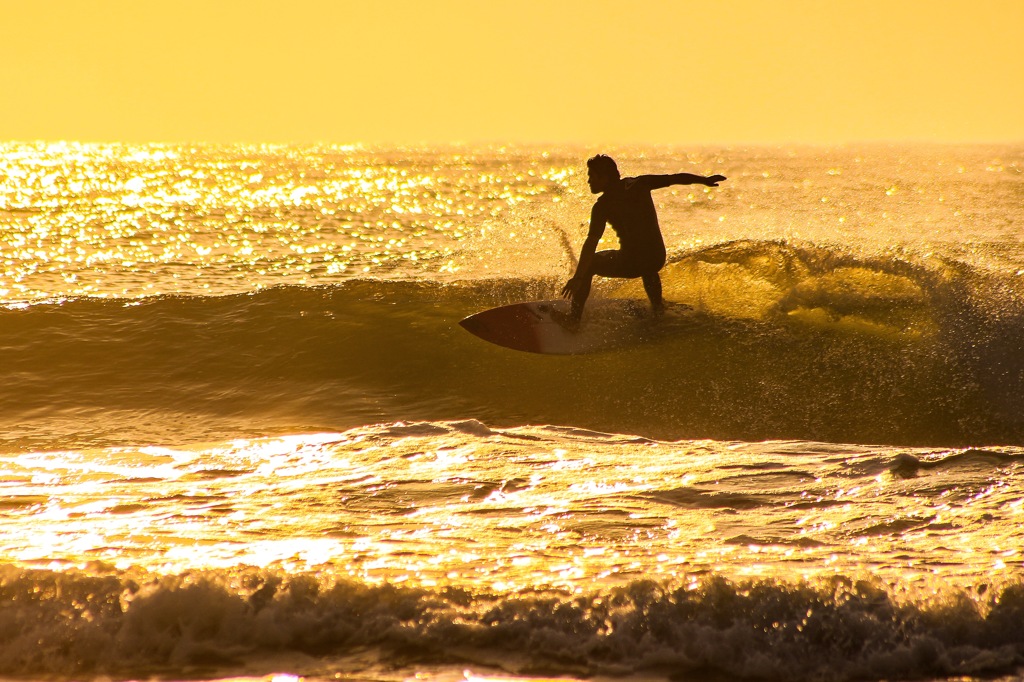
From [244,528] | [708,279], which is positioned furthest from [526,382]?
[244,528]

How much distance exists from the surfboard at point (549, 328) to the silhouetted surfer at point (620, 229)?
0.60 ft

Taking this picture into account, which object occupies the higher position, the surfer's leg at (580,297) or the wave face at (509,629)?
the surfer's leg at (580,297)

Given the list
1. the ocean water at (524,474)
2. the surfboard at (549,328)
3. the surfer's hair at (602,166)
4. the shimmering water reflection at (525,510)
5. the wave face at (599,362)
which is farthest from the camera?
the surfboard at (549,328)

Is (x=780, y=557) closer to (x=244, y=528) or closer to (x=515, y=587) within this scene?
(x=515, y=587)

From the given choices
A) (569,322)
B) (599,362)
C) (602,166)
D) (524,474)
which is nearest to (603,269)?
(569,322)

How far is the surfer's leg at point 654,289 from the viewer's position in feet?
30.8

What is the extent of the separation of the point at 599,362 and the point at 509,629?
5229 millimetres

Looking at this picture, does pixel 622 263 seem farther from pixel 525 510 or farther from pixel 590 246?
pixel 525 510

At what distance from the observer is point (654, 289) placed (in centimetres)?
953

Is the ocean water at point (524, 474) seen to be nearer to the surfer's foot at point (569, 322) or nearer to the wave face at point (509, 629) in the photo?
the wave face at point (509, 629)

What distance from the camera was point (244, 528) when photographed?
5113 millimetres

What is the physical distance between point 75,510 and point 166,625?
181 centimetres

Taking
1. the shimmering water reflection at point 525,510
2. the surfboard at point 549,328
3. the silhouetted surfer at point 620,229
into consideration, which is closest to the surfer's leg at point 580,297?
the silhouetted surfer at point 620,229

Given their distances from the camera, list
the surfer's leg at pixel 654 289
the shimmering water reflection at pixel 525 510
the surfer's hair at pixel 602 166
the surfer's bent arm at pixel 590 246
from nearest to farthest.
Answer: the shimmering water reflection at pixel 525 510
the surfer's hair at pixel 602 166
the surfer's bent arm at pixel 590 246
the surfer's leg at pixel 654 289
